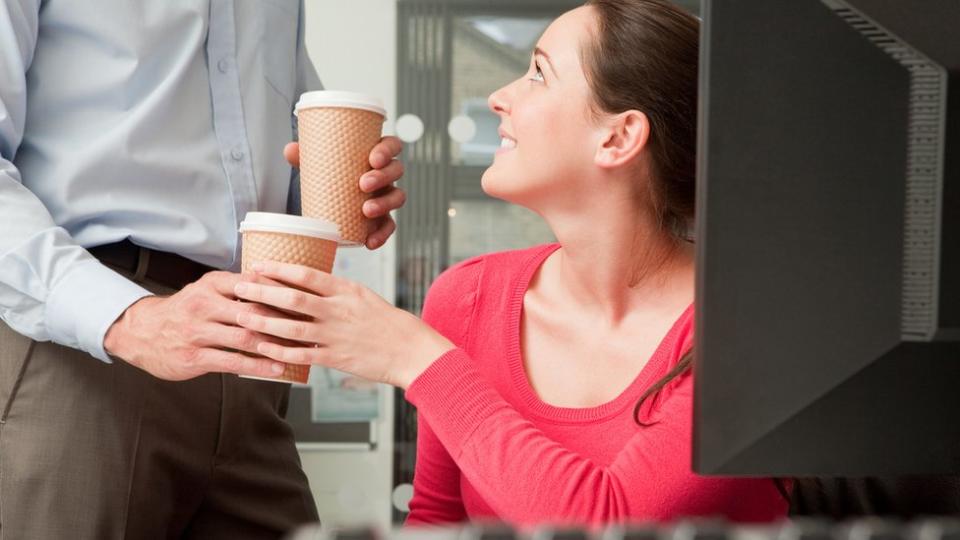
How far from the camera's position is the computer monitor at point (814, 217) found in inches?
25.0

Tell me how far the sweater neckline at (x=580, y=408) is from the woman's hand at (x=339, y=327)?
29cm

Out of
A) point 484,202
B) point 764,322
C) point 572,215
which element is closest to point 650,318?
point 572,215

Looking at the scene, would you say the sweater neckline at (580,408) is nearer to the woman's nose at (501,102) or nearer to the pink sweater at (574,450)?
the pink sweater at (574,450)

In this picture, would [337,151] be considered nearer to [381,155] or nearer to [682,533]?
[381,155]

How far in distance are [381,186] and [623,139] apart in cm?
35

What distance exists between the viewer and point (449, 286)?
1448 mm

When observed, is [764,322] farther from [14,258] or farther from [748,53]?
[14,258]

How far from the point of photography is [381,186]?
1.18m

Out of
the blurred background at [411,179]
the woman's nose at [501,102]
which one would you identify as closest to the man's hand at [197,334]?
the woman's nose at [501,102]

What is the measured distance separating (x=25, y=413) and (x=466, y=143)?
209cm

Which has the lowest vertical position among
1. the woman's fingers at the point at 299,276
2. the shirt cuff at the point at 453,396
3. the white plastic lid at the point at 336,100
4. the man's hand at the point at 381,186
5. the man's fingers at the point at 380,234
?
the shirt cuff at the point at 453,396

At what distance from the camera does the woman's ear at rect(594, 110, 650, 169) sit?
1.29 metres

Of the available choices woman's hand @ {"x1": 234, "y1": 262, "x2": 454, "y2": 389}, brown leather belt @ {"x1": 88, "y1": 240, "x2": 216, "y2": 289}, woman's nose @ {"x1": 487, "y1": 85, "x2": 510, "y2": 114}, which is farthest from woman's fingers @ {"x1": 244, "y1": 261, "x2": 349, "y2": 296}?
woman's nose @ {"x1": 487, "y1": 85, "x2": 510, "y2": 114}

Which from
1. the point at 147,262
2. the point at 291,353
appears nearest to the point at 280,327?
the point at 291,353
